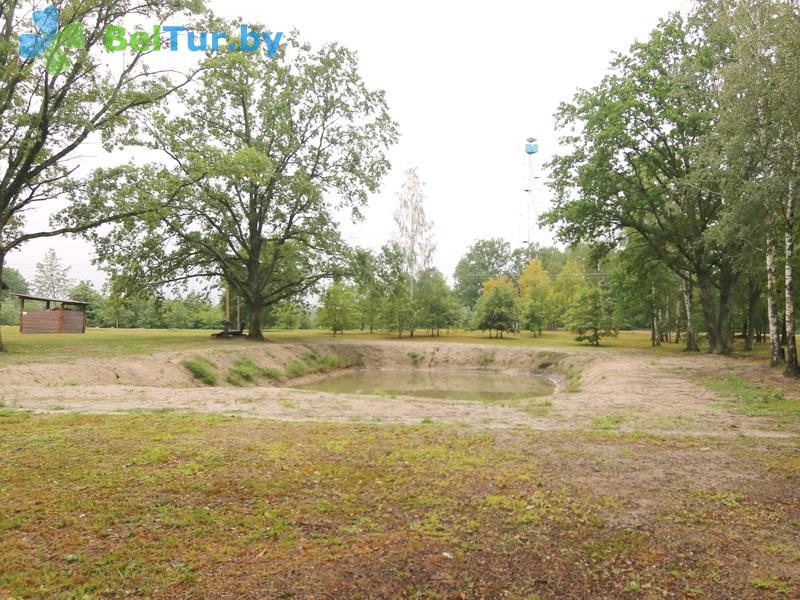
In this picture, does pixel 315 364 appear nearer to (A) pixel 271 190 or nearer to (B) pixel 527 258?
(A) pixel 271 190

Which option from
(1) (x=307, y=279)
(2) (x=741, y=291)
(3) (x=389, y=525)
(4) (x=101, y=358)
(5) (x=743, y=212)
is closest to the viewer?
(3) (x=389, y=525)

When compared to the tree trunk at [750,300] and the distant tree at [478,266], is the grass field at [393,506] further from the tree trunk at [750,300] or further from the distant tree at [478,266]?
the distant tree at [478,266]

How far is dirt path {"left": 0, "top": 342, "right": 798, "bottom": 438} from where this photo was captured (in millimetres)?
9039

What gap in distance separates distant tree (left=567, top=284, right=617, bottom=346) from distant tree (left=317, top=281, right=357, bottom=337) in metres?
18.8

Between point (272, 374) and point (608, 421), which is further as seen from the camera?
point (272, 374)

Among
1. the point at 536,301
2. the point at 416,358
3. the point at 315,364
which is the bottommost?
the point at 416,358

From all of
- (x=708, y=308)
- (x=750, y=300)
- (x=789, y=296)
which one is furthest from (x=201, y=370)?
(x=750, y=300)

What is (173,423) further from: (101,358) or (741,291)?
(741,291)

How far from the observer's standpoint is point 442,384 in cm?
2462

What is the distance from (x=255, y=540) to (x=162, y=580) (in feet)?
2.47

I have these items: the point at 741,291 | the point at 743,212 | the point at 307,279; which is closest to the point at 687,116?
the point at 743,212

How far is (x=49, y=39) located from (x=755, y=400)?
23.9 meters

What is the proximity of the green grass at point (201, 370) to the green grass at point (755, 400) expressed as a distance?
53.3ft

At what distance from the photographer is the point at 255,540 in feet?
13.0
